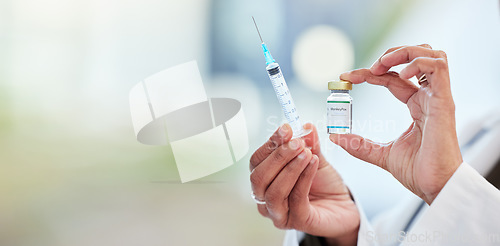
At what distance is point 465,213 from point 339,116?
1.50 ft

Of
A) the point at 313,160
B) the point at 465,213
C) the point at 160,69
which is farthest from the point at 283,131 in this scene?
the point at 160,69

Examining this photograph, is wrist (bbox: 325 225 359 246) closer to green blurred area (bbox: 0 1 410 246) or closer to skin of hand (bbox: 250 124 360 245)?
skin of hand (bbox: 250 124 360 245)

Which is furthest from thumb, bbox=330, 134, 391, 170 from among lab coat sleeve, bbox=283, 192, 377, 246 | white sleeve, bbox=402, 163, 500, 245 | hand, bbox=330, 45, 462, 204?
lab coat sleeve, bbox=283, 192, 377, 246

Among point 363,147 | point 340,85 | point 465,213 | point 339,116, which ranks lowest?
point 465,213

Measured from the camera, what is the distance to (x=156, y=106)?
1649 millimetres

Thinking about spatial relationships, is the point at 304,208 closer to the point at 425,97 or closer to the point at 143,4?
the point at 425,97

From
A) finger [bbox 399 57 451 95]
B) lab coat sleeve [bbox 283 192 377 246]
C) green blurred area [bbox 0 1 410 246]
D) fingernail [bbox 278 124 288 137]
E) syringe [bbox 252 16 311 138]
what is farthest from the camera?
green blurred area [bbox 0 1 410 246]

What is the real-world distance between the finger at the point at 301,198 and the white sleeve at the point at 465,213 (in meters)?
0.37

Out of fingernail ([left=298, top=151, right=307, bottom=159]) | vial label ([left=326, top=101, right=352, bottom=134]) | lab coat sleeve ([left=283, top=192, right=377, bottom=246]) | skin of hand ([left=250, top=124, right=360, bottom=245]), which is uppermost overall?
vial label ([left=326, top=101, right=352, bottom=134])

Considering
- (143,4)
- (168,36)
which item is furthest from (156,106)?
(143,4)

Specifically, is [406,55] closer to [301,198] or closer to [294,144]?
[294,144]

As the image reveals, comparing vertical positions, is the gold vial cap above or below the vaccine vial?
above

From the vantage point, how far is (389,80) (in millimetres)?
1150

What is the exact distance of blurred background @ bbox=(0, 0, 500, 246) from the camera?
1501mm
